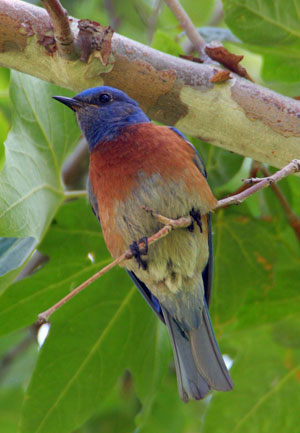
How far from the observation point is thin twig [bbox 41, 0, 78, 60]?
86.3 inches

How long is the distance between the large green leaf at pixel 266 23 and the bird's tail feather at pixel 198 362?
1.46m

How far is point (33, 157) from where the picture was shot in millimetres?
2984

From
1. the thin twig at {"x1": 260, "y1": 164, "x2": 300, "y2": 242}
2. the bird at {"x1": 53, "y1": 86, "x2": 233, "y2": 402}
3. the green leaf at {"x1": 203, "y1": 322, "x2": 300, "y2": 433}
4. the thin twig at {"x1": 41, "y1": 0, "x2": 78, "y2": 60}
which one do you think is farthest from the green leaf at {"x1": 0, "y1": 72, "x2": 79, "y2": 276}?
the green leaf at {"x1": 203, "y1": 322, "x2": 300, "y2": 433}

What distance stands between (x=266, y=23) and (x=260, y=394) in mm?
2063

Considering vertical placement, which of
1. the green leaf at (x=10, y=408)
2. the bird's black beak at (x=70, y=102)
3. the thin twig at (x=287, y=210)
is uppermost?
the bird's black beak at (x=70, y=102)

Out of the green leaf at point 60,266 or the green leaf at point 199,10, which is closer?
the green leaf at point 60,266

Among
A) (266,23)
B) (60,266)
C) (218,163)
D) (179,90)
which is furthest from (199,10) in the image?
(60,266)

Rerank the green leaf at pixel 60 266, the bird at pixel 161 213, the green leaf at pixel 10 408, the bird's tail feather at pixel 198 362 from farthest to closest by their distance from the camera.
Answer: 1. the green leaf at pixel 10 408
2. the green leaf at pixel 60 266
3. the bird's tail feather at pixel 198 362
4. the bird at pixel 161 213

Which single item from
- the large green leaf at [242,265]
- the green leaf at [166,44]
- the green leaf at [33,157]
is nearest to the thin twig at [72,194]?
the green leaf at [33,157]

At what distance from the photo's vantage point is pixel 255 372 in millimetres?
3598

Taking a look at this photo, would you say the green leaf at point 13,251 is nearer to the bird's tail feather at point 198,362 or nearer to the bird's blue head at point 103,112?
the bird's blue head at point 103,112

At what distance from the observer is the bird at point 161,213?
2857mm

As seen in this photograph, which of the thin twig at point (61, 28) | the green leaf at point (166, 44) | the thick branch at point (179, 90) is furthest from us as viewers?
the green leaf at point (166, 44)

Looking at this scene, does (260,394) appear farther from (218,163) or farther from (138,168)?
(138,168)
